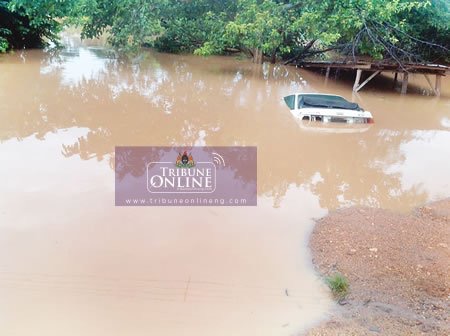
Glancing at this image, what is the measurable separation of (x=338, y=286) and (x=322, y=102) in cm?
816

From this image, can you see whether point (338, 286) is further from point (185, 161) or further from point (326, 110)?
point (326, 110)

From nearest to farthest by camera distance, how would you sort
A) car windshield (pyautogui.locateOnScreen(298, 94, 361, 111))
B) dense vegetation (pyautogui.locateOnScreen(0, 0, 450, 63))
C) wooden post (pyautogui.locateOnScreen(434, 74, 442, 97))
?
1. car windshield (pyautogui.locateOnScreen(298, 94, 361, 111))
2. dense vegetation (pyautogui.locateOnScreen(0, 0, 450, 63))
3. wooden post (pyautogui.locateOnScreen(434, 74, 442, 97))

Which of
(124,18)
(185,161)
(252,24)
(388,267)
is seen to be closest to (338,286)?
(388,267)

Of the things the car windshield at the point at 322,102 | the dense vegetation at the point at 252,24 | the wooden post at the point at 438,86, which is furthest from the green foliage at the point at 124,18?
the wooden post at the point at 438,86

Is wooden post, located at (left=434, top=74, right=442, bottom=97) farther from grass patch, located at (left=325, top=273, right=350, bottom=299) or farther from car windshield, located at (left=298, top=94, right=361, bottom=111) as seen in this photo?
grass patch, located at (left=325, top=273, right=350, bottom=299)

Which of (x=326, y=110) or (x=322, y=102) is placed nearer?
(x=326, y=110)

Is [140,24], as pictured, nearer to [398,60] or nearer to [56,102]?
[56,102]

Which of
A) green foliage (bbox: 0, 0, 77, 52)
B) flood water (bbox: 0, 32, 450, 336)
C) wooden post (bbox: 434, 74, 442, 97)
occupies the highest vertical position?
green foliage (bbox: 0, 0, 77, 52)

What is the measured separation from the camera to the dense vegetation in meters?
15.5

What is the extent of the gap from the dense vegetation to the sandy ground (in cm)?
999

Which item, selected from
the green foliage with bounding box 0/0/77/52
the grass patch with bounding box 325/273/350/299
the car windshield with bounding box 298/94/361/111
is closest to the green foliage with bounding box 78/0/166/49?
the green foliage with bounding box 0/0/77/52

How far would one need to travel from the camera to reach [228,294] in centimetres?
484

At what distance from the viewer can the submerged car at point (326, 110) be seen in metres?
11.7

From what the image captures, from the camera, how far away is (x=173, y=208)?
268 inches
